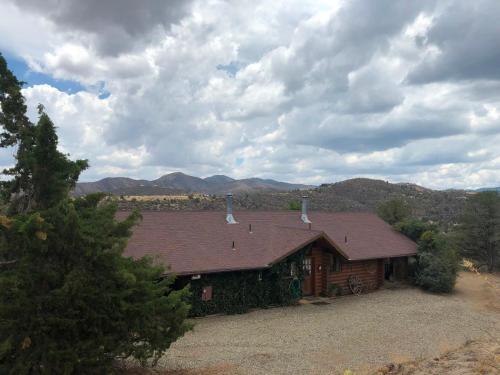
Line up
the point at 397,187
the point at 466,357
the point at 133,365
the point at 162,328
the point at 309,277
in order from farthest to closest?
1. the point at 397,187
2. the point at 309,277
3. the point at 466,357
4. the point at 133,365
5. the point at 162,328

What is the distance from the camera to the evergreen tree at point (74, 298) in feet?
24.7

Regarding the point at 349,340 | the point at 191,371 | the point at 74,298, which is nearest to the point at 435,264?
the point at 349,340

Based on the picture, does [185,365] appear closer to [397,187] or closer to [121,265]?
[121,265]

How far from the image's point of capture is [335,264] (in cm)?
2195

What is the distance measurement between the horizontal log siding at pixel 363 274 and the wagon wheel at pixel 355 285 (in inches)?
6.2

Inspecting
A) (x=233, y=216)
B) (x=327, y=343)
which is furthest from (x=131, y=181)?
(x=327, y=343)

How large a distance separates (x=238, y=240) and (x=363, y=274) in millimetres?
7341

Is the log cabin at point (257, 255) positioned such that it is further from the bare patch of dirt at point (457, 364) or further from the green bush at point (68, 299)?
the bare patch of dirt at point (457, 364)

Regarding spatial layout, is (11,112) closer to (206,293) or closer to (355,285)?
(206,293)

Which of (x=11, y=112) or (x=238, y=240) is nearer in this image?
(x=11, y=112)

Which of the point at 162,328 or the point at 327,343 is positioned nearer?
the point at 162,328

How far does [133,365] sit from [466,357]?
8563mm

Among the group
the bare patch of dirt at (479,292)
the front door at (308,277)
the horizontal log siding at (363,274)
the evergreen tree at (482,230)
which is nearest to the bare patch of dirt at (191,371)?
the front door at (308,277)

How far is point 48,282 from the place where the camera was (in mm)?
7859
